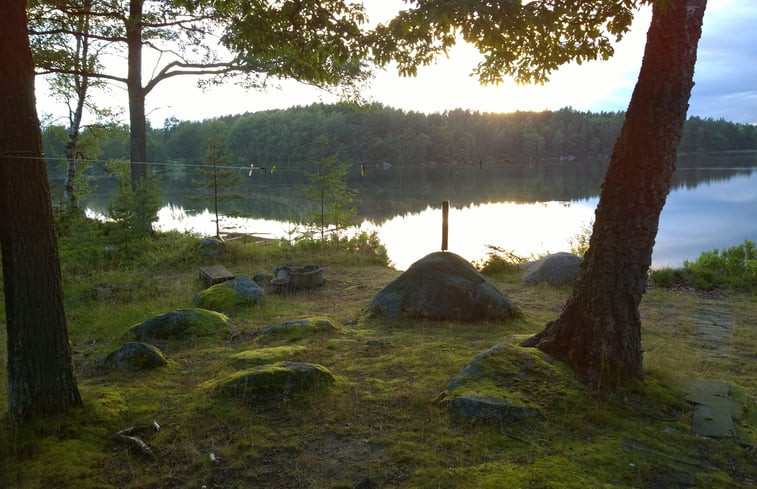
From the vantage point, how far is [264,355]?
5.41m

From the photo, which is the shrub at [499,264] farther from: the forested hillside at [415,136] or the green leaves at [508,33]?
the forested hillside at [415,136]

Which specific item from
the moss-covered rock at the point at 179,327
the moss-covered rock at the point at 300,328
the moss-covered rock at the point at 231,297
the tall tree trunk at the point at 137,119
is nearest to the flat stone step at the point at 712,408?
the moss-covered rock at the point at 300,328

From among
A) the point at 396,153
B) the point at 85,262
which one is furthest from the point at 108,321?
the point at 396,153

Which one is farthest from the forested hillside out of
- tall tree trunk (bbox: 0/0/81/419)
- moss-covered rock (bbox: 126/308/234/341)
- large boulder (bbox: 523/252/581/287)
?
tall tree trunk (bbox: 0/0/81/419)

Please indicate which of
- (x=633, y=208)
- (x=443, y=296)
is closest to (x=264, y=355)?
(x=443, y=296)

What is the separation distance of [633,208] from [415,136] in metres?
88.1

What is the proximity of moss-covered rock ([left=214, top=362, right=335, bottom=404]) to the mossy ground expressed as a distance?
0.09 m

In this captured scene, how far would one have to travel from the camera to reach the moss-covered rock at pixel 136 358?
5.41 m

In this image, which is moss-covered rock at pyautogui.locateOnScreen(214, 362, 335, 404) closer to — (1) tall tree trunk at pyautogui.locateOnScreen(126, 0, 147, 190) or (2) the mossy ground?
(2) the mossy ground

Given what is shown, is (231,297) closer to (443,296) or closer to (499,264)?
(443,296)

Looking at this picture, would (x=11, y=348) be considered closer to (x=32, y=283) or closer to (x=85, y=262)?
(x=32, y=283)

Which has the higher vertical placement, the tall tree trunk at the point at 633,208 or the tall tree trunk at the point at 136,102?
the tall tree trunk at the point at 136,102

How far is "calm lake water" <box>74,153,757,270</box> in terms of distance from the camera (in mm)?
21359

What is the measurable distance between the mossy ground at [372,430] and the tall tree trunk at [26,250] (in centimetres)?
27
